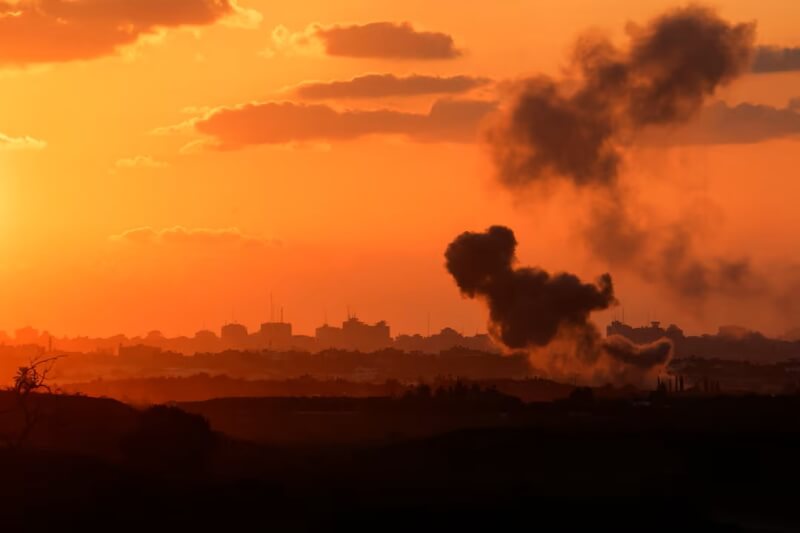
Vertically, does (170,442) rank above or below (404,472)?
above

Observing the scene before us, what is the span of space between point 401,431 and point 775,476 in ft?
186

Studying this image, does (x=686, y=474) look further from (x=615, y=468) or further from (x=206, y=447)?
(x=206, y=447)

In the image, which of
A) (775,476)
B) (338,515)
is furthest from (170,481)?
(775,476)

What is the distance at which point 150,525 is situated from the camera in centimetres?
9819

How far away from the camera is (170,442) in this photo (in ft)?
456

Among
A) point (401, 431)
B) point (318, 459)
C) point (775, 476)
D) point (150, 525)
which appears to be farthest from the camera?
point (401, 431)

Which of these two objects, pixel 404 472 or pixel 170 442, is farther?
pixel 170 442

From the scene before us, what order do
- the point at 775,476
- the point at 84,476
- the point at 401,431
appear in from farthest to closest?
the point at 401,431, the point at 775,476, the point at 84,476

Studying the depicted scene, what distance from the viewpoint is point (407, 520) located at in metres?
100

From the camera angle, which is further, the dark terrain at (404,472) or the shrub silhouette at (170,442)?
the shrub silhouette at (170,442)

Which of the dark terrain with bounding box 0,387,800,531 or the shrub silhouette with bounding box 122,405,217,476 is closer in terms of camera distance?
the dark terrain with bounding box 0,387,800,531

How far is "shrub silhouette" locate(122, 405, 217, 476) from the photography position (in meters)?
136

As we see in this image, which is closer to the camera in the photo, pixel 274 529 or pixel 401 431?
pixel 274 529

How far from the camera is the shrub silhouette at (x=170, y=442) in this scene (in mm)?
136250
